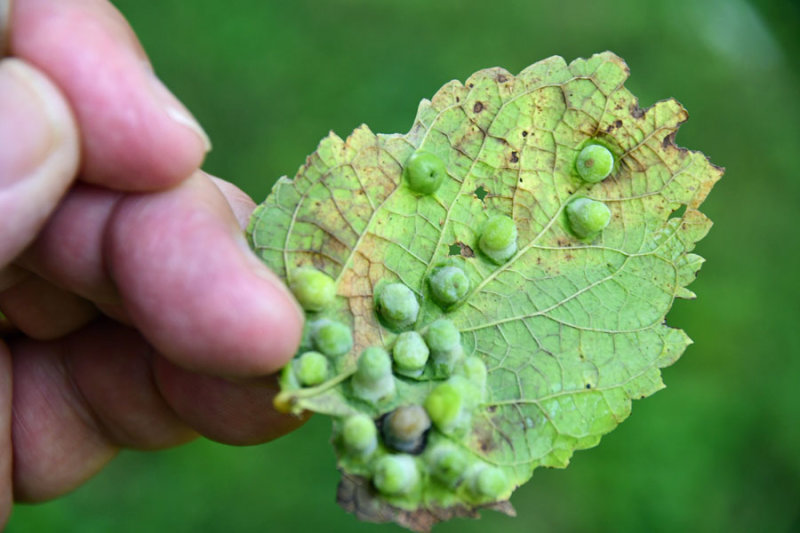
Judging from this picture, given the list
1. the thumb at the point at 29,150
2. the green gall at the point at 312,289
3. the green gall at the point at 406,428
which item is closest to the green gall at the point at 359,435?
the green gall at the point at 406,428

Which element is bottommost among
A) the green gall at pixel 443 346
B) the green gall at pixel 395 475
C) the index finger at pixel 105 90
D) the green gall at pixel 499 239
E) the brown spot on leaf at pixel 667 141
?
the green gall at pixel 395 475

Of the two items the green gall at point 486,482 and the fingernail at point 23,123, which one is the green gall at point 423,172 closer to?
the green gall at point 486,482

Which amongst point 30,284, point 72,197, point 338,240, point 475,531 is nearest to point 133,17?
point 30,284

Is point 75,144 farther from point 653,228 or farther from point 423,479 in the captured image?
point 653,228

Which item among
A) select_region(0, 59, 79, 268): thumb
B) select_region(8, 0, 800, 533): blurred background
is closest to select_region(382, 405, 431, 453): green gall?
select_region(0, 59, 79, 268): thumb

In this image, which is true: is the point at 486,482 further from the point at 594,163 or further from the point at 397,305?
the point at 594,163

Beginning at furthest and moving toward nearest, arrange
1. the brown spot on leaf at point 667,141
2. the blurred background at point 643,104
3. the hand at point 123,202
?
the blurred background at point 643,104, the brown spot on leaf at point 667,141, the hand at point 123,202

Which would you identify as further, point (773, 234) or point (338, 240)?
point (773, 234)
